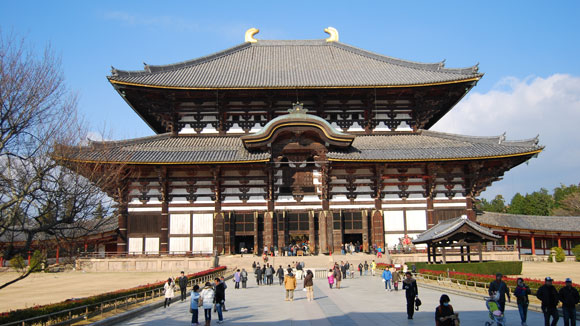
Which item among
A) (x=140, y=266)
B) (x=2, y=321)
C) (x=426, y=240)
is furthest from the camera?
(x=140, y=266)

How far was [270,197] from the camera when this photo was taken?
132ft

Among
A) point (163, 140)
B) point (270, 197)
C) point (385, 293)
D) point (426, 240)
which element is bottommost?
point (385, 293)

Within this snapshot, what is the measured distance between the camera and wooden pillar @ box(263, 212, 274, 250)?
129 feet

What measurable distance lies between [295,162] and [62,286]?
20.1m

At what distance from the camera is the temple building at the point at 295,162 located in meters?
39.1

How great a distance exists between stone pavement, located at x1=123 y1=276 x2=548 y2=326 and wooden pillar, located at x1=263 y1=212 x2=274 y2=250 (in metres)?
15.0

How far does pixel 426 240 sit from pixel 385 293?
7268 millimetres

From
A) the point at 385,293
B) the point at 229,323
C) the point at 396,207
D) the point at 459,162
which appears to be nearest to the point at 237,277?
the point at 385,293

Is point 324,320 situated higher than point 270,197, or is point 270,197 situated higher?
point 270,197

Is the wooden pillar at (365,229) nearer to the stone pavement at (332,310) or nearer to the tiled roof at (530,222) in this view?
the tiled roof at (530,222)

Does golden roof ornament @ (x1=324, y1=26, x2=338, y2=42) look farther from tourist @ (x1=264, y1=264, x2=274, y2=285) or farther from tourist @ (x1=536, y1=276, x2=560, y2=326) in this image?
tourist @ (x1=536, y1=276, x2=560, y2=326)

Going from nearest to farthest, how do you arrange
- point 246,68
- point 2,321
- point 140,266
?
1. point 2,321
2. point 140,266
3. point 246,68

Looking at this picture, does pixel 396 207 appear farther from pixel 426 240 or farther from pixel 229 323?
pixel 229 323

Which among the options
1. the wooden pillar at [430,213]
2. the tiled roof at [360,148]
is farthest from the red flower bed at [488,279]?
the tiled roof at [360,148]
